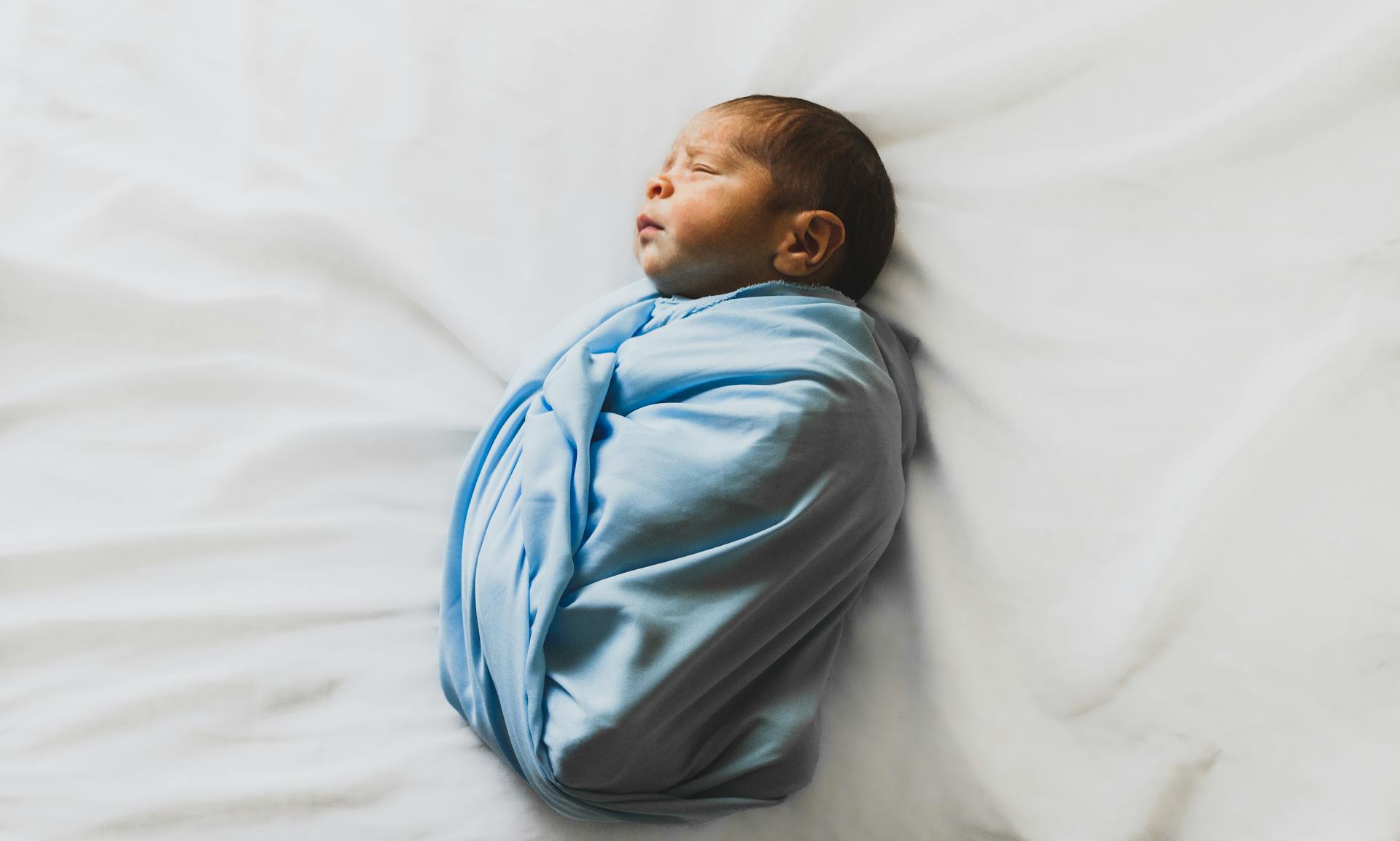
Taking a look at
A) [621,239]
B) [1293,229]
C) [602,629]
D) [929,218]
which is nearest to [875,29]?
[929,218]

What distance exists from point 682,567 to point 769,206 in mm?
386

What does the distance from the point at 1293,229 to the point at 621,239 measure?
25.3 inches

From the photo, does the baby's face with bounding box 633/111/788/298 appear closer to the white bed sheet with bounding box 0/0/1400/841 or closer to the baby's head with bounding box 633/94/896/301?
the baby's head with bounding box 633/94/896/301

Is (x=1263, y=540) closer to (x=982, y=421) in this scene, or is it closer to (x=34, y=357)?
(x=982, y=421)

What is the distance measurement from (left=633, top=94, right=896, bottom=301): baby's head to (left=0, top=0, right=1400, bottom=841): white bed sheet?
63 millimetres

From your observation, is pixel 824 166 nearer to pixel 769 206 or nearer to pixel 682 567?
pixel 769 206

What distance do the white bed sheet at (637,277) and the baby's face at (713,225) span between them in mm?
115

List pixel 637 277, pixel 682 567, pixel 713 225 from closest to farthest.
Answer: pixel 682 567 < pixel 713 225 < pixel 637 277

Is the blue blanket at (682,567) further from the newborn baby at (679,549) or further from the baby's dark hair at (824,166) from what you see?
the baby's dark hair at (824,166)

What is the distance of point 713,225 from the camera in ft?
3.28

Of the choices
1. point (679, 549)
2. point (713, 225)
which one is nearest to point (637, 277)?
point (713, 225)

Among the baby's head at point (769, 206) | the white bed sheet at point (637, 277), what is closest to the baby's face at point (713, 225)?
the baby's head at point (769, 206)

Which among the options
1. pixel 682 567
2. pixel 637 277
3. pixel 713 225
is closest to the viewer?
pixel 682 567

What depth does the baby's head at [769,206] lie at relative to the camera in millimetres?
1000
